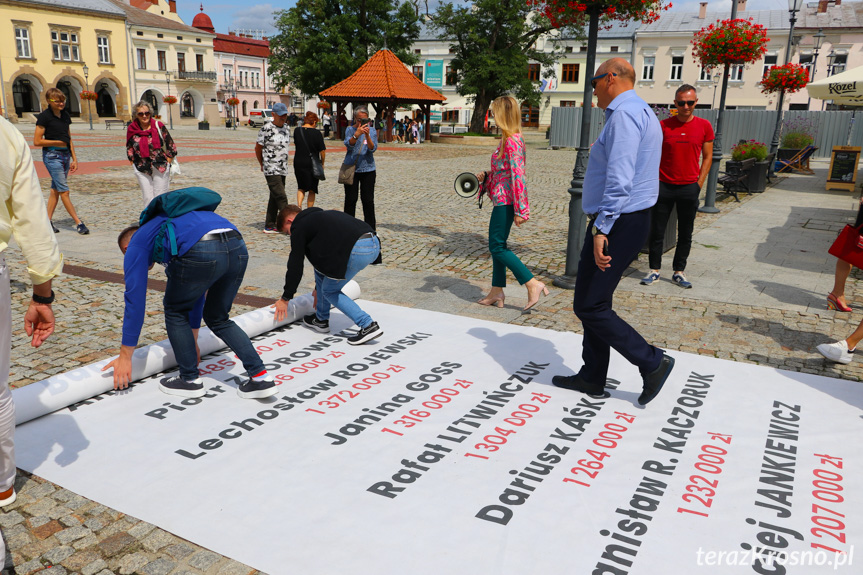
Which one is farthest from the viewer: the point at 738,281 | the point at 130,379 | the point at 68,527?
the point at 738,281

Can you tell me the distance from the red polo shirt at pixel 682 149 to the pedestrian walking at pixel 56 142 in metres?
6.85

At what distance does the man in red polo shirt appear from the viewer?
6379 millimetres

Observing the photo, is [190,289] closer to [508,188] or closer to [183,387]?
[183,387]

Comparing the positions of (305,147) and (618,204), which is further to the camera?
(305,147)

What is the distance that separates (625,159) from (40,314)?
2.75 metres

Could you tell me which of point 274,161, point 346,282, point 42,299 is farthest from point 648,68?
point 42,299

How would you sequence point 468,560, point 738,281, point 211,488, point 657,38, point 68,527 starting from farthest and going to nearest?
1. point 657,38
2. point 738,281
3. point 211,488
4. point 68,527
5. point 468,560

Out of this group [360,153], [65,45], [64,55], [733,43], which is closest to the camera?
[360,153]

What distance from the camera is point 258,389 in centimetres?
382

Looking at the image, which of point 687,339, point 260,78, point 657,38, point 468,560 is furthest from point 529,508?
point 260,78

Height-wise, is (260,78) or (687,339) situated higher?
(260,78)

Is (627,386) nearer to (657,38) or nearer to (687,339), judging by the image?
(687,339)

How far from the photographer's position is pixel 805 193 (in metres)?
15.7

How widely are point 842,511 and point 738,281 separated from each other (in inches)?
180
